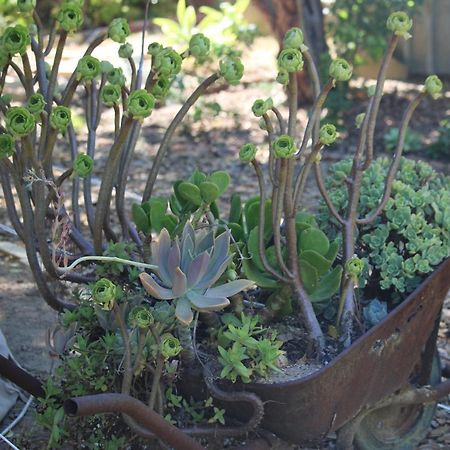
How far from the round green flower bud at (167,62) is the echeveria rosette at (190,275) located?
0.42 m

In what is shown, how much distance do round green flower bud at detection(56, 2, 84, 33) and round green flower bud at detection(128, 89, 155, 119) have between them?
332 millimetres

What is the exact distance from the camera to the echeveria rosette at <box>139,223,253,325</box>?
2133 millimetres

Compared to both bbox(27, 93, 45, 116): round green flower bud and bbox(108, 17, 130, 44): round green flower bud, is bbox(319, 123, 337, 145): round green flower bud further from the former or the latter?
bbox(27, 93, 45, 116): round green flower bud

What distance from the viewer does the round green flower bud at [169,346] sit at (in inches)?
85.3

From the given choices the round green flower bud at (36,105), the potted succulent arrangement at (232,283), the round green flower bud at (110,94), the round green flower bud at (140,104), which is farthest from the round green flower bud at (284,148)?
the round green flower bud at (36,105)

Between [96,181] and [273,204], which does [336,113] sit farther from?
[273,204]

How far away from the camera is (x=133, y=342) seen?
93.7 inches

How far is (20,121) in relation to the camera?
85.8 inches

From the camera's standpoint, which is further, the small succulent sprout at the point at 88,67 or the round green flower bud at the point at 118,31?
Answer: the round green flower bud at the point at 118,31

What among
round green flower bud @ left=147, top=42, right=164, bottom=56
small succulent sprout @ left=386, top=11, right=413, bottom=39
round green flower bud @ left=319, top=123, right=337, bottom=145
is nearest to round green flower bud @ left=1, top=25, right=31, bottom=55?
round green flower bud @ left=147, top=42, right=164, bottom=56

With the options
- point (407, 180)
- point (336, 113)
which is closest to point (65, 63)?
point (336, 113)

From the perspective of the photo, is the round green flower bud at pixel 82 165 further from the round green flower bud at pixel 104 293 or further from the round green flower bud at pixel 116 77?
the round green flower bud at pixel 116 77

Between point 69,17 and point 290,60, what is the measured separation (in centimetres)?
58

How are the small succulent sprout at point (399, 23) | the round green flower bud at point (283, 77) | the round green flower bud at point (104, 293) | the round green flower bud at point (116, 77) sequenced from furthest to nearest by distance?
the round green flower bud at point (116, 77)
the small succulent sprout at point (399, 23)
the round green flower bud at point (283, 77)
the round green flower bud at point (104, 293)
